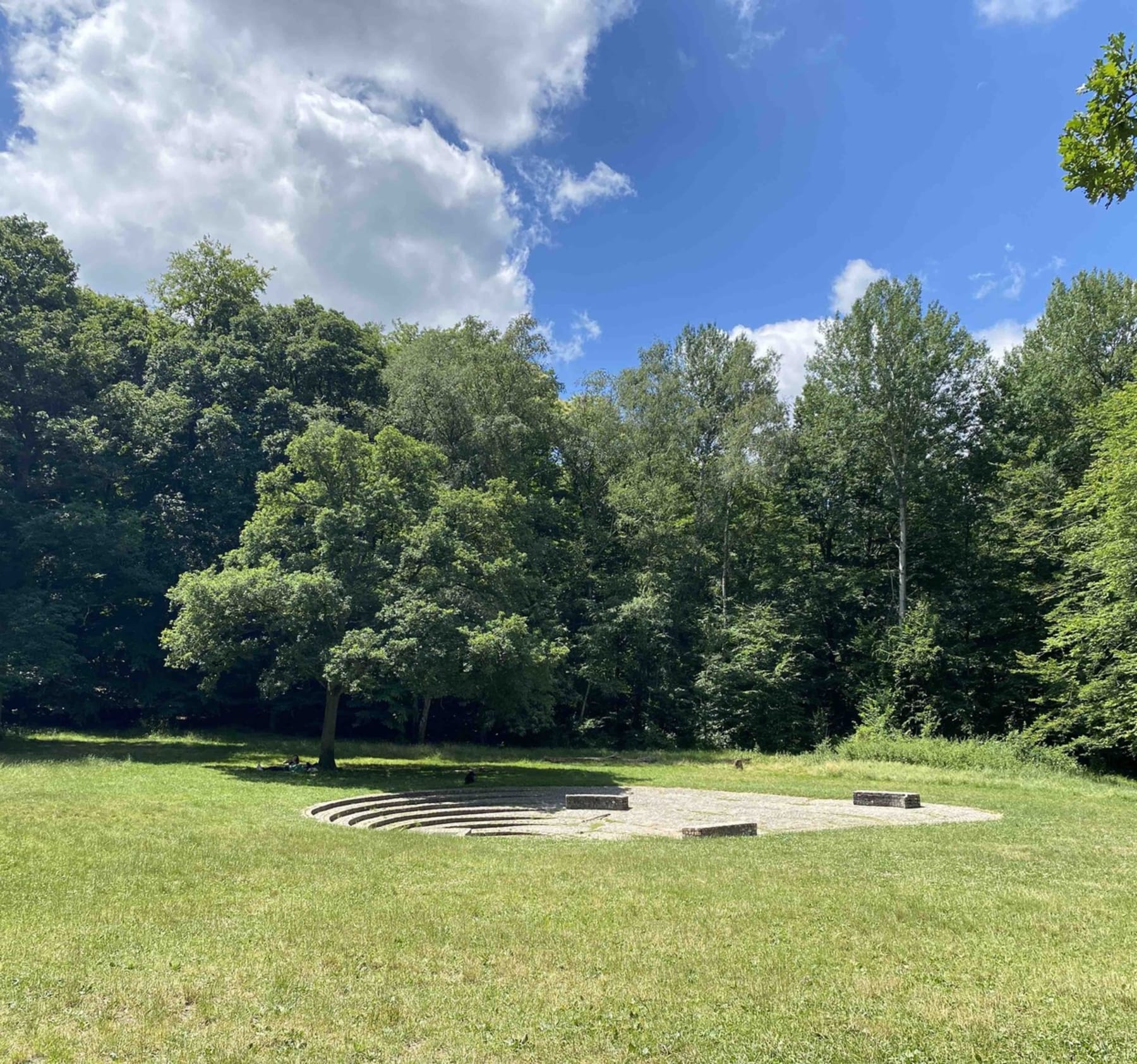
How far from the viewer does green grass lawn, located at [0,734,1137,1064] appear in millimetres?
5617

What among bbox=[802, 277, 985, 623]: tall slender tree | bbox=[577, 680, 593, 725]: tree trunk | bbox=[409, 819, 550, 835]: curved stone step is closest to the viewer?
bbox=[409, 819, 550, 835]: curved stone step

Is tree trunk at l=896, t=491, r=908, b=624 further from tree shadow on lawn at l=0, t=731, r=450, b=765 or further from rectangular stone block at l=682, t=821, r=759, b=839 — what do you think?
rectangular stone block at l=682, t=821, r=759, b=839

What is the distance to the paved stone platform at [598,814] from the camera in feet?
54.3

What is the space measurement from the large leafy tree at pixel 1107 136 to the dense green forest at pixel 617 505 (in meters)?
21.8

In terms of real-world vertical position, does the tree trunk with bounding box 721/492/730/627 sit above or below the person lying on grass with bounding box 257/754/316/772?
above

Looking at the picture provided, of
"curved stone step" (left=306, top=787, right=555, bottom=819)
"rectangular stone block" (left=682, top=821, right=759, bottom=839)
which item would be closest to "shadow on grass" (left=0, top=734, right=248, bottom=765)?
"curved stone step" (left=306, top=787, right=555, bottom=819)

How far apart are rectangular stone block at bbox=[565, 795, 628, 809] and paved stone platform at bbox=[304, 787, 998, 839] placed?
0.19 metres

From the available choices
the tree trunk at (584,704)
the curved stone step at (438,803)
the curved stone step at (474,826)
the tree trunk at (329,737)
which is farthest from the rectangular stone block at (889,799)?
the tree trunk at (584,704)

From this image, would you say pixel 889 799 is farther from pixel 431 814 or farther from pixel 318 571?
pixel 318 571

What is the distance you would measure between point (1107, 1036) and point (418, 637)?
19079 millimetres

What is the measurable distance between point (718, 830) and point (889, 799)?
726 centimetres

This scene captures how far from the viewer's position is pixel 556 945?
7789 millimetres

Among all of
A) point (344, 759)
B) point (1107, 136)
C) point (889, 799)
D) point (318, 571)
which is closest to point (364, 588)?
point (318, 571)

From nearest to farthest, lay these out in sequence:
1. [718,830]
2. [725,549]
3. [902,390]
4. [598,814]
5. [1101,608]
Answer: [718,830] < [598,814] < [1101,608] < [902,390] < [725,549]
